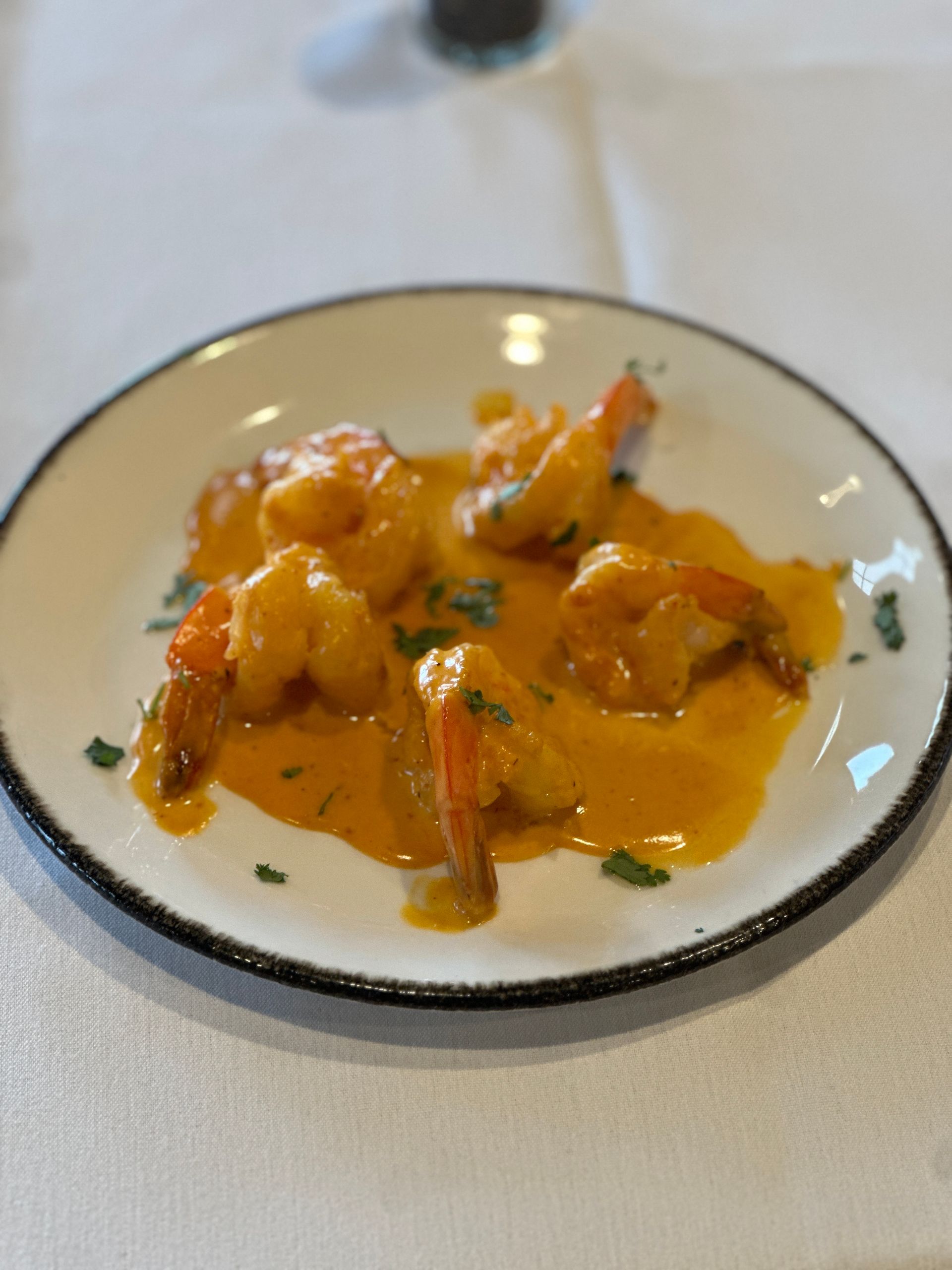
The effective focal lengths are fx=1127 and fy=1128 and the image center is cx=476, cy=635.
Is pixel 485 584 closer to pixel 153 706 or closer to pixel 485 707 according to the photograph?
pixel 485 707

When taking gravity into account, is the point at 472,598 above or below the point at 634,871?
above

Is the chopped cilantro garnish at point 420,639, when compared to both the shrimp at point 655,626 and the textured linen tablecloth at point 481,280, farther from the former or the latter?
the textured linen tablecloth at point 481,280

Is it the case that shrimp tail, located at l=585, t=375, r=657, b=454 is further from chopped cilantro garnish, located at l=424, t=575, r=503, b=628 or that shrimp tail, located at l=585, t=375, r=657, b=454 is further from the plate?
chopped cilantro garnish, located at l=424, t=575, r=503, b=628

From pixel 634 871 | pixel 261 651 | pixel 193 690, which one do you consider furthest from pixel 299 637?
pixel 634 871

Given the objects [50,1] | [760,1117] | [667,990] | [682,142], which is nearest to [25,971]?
[667,990]

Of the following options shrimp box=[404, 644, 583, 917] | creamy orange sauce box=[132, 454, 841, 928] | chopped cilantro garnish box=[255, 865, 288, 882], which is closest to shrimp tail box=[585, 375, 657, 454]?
creamy orange sauce box=[132, 454, 841, 928]

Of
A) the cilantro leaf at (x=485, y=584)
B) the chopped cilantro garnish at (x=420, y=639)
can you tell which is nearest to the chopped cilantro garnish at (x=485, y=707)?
the chopped cilantro garnish at (x=420, y=639)
